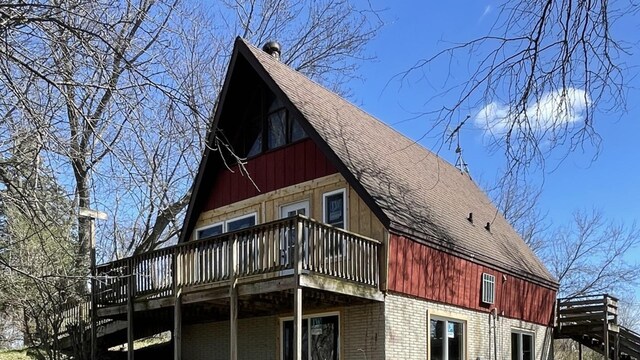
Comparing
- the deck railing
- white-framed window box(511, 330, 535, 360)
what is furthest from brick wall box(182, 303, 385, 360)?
white-framed window box(511, 330, 535, 360)

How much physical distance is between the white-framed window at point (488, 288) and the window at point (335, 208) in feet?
13.9

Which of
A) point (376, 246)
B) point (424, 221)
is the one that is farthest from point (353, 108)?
point (376, 246)

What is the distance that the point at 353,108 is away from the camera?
18000 millimetres

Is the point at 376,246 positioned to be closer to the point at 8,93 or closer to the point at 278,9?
the point at 8,93

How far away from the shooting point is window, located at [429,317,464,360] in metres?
14.2

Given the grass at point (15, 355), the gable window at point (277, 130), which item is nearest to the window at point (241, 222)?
the gable window at point (277, 130)

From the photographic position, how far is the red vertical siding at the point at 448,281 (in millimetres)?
13406

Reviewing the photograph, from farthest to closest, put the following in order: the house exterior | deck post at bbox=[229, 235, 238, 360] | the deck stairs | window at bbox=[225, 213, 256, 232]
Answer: the deck stairs < window at bbox=[225, 213, 256, 232] < the house exterior < deck post at bbox=[229, 235, 238, 360]

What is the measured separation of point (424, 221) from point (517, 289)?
460cm

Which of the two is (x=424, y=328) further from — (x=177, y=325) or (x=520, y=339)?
(x=520, y=339)

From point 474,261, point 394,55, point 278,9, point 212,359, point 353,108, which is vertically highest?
point 278,9

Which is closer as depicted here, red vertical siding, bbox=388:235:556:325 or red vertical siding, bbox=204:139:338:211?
red vertical siding, bbox=388:235:556:325

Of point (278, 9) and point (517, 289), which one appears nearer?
point (517, 289)

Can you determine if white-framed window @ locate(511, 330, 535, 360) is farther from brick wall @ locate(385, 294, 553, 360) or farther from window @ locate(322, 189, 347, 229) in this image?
window @ locate(322, 189, 347, 229)
